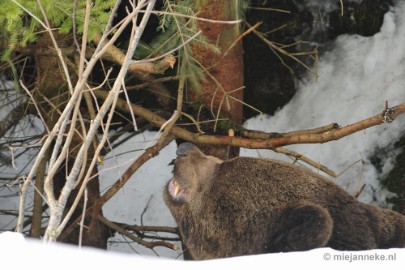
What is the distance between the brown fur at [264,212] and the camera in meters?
4.07

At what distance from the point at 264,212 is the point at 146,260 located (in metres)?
0.98

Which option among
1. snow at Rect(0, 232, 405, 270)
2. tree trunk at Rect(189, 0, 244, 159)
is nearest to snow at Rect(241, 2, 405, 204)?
tree trunk at Rect(189, 0, 244, 159)

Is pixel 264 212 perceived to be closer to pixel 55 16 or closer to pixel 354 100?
pixel 55 16

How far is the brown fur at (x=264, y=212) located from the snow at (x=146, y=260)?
360 mm

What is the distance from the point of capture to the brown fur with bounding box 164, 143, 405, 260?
13.4ft

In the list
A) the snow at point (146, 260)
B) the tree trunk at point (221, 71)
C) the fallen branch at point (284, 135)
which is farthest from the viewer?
the tree trunk at point (221, 71)

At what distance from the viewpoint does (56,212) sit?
3.31 m

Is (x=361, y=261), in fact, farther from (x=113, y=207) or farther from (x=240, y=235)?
(x=113, y=207)

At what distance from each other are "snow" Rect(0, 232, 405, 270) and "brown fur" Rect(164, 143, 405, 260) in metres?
0.36

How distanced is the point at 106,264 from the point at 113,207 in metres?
3.80

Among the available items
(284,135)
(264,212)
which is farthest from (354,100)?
(264,212)

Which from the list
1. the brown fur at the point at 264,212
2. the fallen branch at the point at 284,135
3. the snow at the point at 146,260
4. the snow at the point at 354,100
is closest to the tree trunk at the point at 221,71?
the fallen branch at the point at 284,135

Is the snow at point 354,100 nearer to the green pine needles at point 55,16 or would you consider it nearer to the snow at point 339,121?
the snow at point 339,121

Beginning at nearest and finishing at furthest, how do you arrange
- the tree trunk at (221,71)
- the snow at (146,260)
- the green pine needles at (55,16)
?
the snow at (146,260) → the green pine needles at (55,16) → the tree trunk at (221,71)
